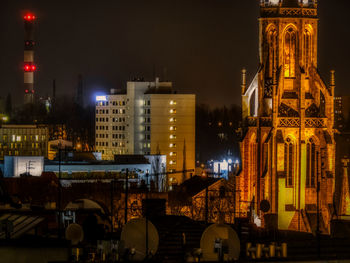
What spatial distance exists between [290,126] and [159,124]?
308 feet

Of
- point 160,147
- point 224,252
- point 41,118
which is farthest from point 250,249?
point 41,118

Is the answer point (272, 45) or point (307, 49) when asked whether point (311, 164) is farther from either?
point (272, 45)

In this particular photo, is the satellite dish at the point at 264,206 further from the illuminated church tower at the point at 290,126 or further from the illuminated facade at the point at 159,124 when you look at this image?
the illuminated facade at the point at 159,124

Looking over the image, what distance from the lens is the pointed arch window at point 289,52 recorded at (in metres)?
57.2

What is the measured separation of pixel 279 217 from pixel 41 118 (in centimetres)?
13464

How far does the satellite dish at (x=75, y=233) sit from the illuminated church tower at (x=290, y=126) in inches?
1021

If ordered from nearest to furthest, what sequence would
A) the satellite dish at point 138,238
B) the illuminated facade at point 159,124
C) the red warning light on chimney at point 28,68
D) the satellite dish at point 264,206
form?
the satellite dish at point 138,238 → the satellite dish at point 264,206 → the illuminated facade at point 159,124 → the red warning light on chimney at point 28,68

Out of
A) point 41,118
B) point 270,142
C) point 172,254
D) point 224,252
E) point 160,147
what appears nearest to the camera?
point 224,252

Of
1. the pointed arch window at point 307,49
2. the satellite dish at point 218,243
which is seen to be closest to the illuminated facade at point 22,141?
the pointed arch window at point 307,49

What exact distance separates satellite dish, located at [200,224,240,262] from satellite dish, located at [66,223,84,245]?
4.73m

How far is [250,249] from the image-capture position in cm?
2877

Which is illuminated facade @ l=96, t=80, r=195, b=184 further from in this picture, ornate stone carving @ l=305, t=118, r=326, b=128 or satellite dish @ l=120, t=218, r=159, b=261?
satellite dish @ l=120, t=218, r=159, b=261

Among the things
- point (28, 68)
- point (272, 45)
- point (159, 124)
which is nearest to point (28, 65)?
point (28, 68)

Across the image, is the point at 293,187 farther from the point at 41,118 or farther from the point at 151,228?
the point at 41,118
